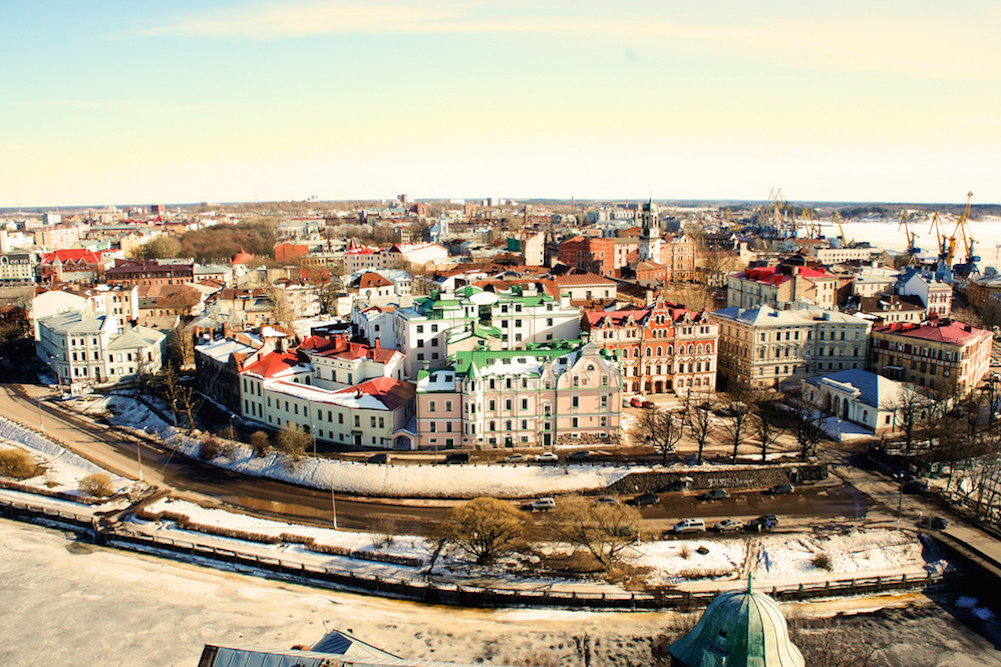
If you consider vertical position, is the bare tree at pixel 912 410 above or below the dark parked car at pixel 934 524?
above

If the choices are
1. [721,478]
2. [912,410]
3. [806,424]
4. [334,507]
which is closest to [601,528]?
[721,478]

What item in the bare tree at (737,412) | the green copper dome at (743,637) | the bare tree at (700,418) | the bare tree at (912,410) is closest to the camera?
the green copper dome at (743,637)

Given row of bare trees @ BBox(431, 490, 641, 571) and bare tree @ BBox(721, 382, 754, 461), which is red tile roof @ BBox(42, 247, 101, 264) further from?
row of bare trees @ BBox(431, 490, 641, 571)

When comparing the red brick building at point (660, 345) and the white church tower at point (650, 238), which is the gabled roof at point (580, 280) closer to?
the red brick building at point (660, 345)

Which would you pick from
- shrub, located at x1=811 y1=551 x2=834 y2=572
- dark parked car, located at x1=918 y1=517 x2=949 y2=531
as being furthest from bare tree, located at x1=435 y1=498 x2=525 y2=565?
dark parked car, located at x1=918 y1=517 x2=949 y2=531

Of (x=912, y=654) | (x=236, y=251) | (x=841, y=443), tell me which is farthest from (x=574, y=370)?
(x=236, y=251)

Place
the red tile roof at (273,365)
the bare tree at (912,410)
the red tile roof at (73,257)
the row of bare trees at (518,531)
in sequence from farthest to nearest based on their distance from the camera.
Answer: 1. the red tile roof at (73,257)
2. the red tile roof at (273,365)
3. the bare tree at (912,410)
4. the row of bare trees at (518,531)

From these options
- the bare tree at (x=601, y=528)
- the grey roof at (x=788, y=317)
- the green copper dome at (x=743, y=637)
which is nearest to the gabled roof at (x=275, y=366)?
the bare tree at (x=601, y=528)
